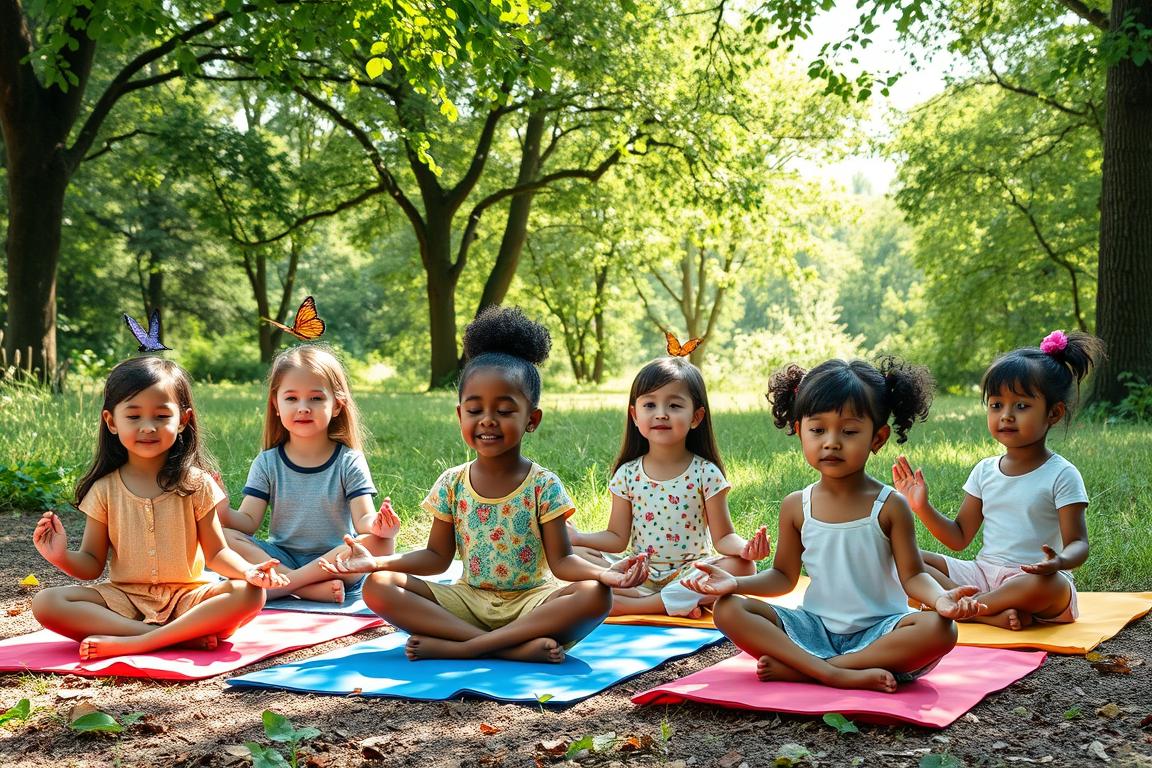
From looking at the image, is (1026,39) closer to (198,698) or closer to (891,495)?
(891,495)

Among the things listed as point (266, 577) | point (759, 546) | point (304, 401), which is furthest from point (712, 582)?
point (304, 401)

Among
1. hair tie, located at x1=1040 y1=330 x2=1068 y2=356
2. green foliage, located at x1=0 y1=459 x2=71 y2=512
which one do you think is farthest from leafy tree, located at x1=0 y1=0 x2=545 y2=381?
hair tie, located at x1=1040 y1=330 x2=1068 y2=356

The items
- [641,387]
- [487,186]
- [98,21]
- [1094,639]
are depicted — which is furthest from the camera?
[487,186]

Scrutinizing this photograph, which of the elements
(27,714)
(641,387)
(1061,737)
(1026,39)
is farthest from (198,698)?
(1026,39)

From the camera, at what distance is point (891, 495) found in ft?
12.4

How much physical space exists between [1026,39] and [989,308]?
26.5 feet

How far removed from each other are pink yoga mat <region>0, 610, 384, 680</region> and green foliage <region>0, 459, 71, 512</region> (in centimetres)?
338

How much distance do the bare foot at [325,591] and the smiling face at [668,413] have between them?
1765 mm

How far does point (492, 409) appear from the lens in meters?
4.19

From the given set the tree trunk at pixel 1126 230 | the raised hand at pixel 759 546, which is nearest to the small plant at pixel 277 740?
the raised hand at pixel 759 546

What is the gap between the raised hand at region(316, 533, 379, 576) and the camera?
13.3 ft

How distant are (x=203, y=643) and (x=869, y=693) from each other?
8.83 ft

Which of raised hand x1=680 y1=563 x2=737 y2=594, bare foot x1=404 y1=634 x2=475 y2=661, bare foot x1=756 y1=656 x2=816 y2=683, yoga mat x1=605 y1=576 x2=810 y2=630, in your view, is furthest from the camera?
yoga mat x1=605 y1=576 x2=810 y2=630

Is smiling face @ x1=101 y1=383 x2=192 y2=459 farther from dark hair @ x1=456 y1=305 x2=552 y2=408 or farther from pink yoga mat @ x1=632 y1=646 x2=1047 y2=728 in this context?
pink yoga mat @ x1=632 y1=646 x2=1047 y2=728
